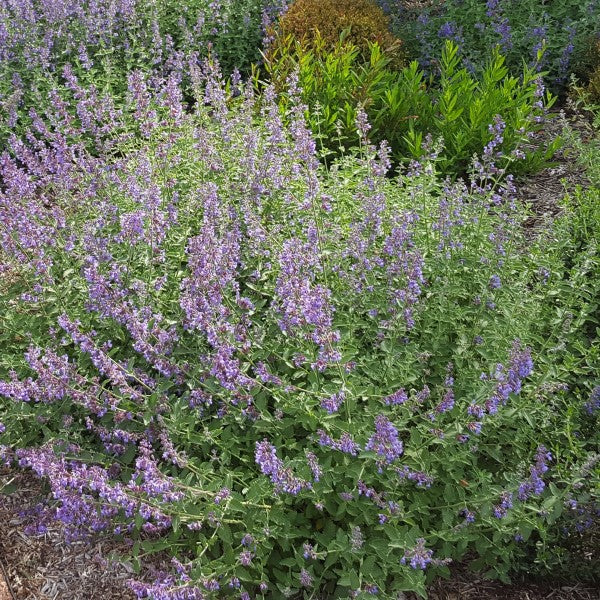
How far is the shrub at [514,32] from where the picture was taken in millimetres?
7012

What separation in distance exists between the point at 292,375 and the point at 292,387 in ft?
1.27

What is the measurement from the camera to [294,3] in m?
7.41

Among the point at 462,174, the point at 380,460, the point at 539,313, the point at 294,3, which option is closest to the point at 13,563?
the point at 380,460

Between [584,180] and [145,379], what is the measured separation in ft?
13.0

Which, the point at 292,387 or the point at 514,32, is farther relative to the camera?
the point at 514,32

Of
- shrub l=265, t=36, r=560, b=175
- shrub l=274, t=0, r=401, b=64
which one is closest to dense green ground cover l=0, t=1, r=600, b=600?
shrub l=265, t=36, r=560, b=175

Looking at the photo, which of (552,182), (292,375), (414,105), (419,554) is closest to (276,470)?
(419,554)

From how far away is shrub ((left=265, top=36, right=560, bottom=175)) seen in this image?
221 inches

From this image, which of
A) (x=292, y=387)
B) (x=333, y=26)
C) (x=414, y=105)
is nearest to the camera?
(x=292, y=387)

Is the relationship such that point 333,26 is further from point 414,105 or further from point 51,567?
point 51,567

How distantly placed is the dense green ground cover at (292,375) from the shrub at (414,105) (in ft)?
4.18

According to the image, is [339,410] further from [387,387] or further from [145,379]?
[145,379]

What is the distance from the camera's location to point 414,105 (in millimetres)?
6020

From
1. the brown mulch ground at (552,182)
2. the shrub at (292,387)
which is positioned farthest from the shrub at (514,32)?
the shrub at (292,387)
